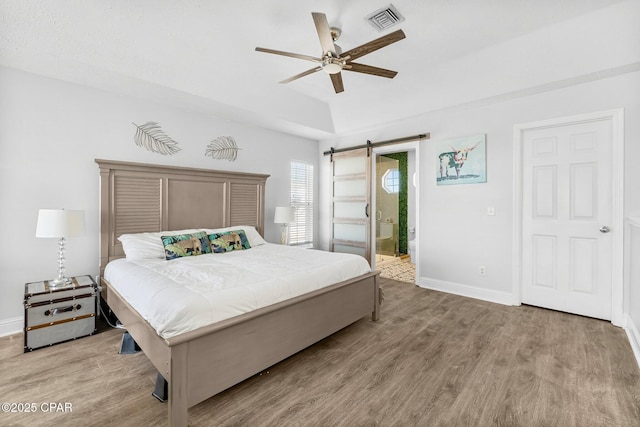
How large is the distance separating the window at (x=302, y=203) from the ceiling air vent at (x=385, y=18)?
2.97 metres

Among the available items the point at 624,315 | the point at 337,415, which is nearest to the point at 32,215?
the point at 337,415

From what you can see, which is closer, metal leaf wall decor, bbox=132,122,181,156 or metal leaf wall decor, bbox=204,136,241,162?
metal leaf wall decor, bbox=132,122,181,156

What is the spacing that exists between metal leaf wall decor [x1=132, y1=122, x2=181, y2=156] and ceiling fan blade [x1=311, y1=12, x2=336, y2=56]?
7.98ft

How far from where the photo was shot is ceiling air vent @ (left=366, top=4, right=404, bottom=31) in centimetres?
244

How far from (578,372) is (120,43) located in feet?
15.2

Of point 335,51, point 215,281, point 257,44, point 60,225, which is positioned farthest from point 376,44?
point 60,225

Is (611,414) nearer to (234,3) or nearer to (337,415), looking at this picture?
(337,415)

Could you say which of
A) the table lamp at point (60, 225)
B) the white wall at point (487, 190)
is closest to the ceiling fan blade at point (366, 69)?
the white wall at point (487, 190)

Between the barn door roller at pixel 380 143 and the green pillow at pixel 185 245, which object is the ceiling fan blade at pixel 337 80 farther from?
the green pillow at pixel 185 245

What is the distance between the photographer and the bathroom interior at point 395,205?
6.93 m

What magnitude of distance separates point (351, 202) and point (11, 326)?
448cm

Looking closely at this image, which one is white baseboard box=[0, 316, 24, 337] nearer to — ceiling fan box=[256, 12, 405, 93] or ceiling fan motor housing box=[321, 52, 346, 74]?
ceiling fan box=[256, 12, 405, 93]

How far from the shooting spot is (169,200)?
369cm

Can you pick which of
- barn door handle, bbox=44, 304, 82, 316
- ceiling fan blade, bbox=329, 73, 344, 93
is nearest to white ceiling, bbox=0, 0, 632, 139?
ceiling fan blade, bbox=329, 73, 344, 93
